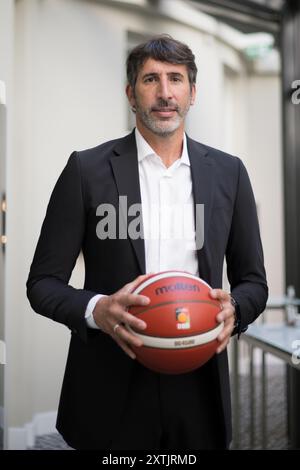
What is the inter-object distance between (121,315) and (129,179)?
1.18ft

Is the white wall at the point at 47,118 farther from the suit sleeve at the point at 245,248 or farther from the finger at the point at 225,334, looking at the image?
the finger at the point at 225,334

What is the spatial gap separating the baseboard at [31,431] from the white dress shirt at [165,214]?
7.92 ft

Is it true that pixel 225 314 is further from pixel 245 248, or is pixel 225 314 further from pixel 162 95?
pixel 162 95

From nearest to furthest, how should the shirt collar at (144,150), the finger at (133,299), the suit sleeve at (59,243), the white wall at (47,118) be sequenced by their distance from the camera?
the finger at (133,299) < the suit sleeve at (59,243) < the shirt collar at (144,150) < the white wall at (47,118)

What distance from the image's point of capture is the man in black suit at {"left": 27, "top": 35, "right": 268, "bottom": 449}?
4.24 feet

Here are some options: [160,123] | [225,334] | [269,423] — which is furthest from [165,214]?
[269,423]

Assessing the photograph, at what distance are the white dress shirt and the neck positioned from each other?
13mm

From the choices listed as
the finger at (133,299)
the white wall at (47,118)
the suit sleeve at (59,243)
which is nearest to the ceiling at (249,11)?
the white wall at (47,118)

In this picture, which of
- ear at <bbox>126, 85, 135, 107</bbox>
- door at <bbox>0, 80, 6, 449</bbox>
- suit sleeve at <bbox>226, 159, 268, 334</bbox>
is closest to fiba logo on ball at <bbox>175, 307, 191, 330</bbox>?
suit sleeve at <bbox>226, 159, 268, 334</bbox>

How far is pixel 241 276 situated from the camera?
1410 mm

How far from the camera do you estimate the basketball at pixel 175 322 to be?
3.76 feet

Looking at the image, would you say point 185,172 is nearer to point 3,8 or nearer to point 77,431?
point 77,431

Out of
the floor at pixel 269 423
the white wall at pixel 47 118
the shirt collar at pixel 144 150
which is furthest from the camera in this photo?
the floor at pixel 269 423

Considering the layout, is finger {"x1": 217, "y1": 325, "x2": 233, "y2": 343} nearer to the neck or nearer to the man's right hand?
the man's right hand
